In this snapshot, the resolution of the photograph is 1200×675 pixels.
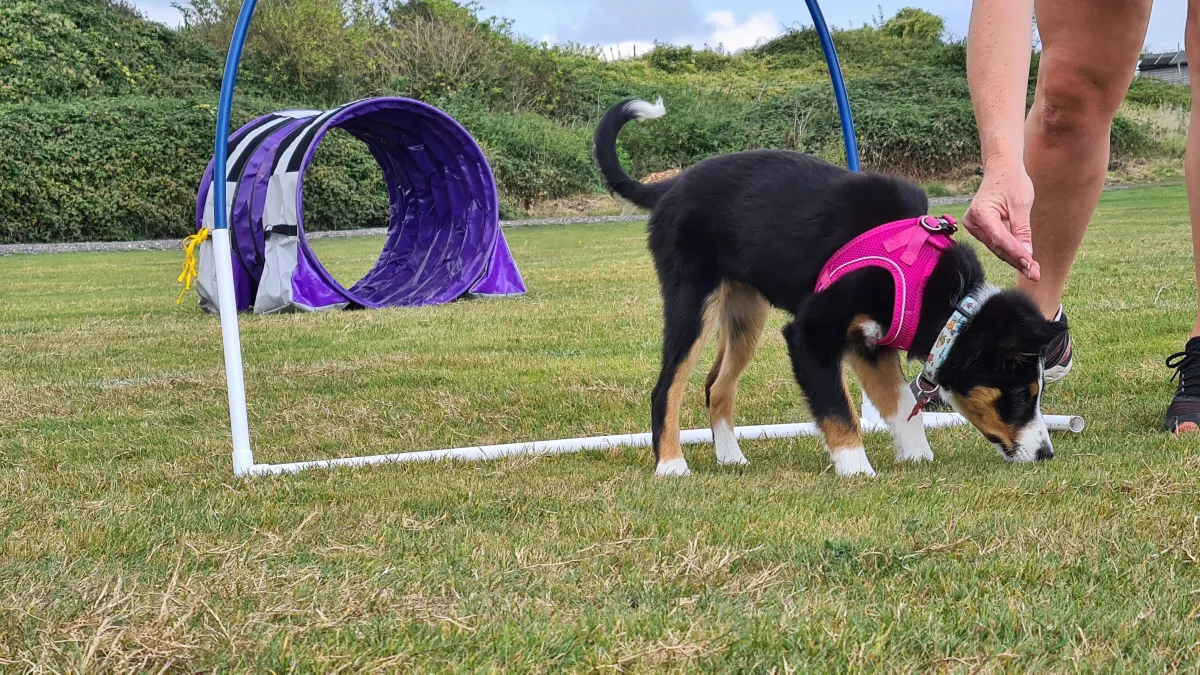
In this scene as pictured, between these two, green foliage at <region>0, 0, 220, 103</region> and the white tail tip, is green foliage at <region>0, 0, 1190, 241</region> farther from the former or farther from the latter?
the white tail tip

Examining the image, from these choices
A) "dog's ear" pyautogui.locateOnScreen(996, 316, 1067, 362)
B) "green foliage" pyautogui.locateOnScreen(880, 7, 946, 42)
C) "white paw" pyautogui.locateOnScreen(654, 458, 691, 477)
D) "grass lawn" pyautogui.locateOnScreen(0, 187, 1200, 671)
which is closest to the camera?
"grass lawn" pyautogui.locateOnScreen(0, 187, 1200, 671)

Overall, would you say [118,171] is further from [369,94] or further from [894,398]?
[894,398]

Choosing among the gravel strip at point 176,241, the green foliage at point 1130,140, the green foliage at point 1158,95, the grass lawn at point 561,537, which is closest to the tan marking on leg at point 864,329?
the grass lawn at point 561,537

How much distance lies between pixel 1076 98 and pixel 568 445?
2214 millimetres

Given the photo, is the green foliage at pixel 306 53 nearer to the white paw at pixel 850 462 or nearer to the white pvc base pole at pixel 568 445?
the white pvc base pole at pixel 568 445

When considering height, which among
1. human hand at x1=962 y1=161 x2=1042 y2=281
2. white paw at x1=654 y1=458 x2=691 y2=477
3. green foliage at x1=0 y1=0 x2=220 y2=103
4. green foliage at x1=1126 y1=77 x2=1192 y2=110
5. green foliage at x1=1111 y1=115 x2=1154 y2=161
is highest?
green foliage at x1=0 y1=0 x2=220 y2=103

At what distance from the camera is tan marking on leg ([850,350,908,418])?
3697mm

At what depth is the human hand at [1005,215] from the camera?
2.67 meters

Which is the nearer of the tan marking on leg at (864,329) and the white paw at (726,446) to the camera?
the tan marking on leg at (864,329)

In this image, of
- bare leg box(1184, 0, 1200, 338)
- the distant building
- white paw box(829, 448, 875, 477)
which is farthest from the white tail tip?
the distant building

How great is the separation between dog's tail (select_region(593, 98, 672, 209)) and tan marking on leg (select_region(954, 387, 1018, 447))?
4.25ft

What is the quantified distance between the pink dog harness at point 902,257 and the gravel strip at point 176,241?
15.2 metres

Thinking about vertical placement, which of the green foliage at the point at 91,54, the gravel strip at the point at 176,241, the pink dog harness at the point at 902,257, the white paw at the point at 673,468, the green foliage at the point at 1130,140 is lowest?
the gravel strip at the point at 176,241

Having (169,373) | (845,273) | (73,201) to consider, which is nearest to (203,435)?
(169,373)
